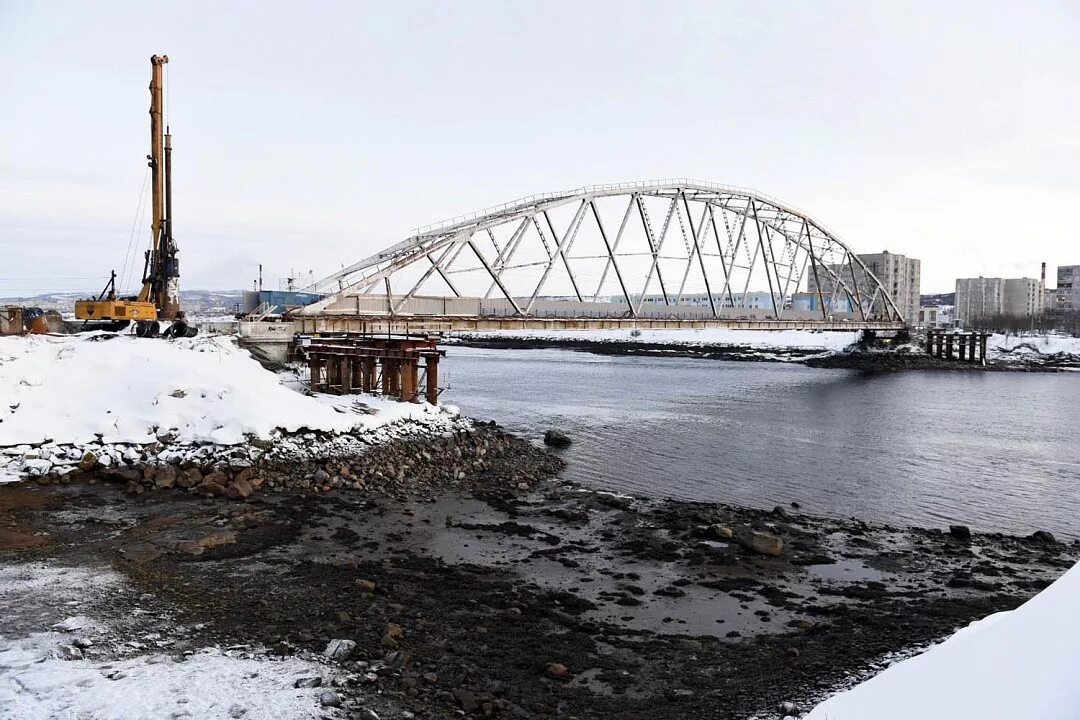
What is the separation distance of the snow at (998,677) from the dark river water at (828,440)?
13.7m

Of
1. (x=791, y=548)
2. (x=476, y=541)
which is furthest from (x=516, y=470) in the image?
(x=791, y=548)

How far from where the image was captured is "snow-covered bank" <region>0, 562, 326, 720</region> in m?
7.52

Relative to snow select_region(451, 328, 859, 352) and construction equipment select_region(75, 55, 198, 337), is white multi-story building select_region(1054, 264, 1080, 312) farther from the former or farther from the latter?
construction equipment select_region(75, 55, 198, 337)

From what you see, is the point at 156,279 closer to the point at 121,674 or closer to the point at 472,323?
the point at 472,323

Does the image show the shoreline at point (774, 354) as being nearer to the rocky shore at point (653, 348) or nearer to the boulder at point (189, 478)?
the rocky shore at point (653, 348)

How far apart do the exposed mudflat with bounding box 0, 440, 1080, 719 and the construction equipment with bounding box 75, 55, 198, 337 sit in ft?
42.3

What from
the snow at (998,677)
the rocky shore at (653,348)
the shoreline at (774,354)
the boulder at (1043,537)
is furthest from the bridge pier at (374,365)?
the rocky shore at (653,348)

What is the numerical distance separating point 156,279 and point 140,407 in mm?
12308

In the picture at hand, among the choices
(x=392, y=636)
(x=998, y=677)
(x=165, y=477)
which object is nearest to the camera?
(x=998, y=677)

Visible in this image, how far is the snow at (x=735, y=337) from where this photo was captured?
346ft

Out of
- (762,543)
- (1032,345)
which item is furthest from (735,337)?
(762,543)

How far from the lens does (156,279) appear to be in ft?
99.1

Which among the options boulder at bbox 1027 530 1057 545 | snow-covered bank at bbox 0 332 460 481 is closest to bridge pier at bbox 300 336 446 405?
snow-covered bank at bbox 0 332 460 481

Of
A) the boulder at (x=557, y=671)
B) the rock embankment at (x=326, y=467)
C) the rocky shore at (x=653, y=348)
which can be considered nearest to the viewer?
the boulder at (x=557, y=671)
